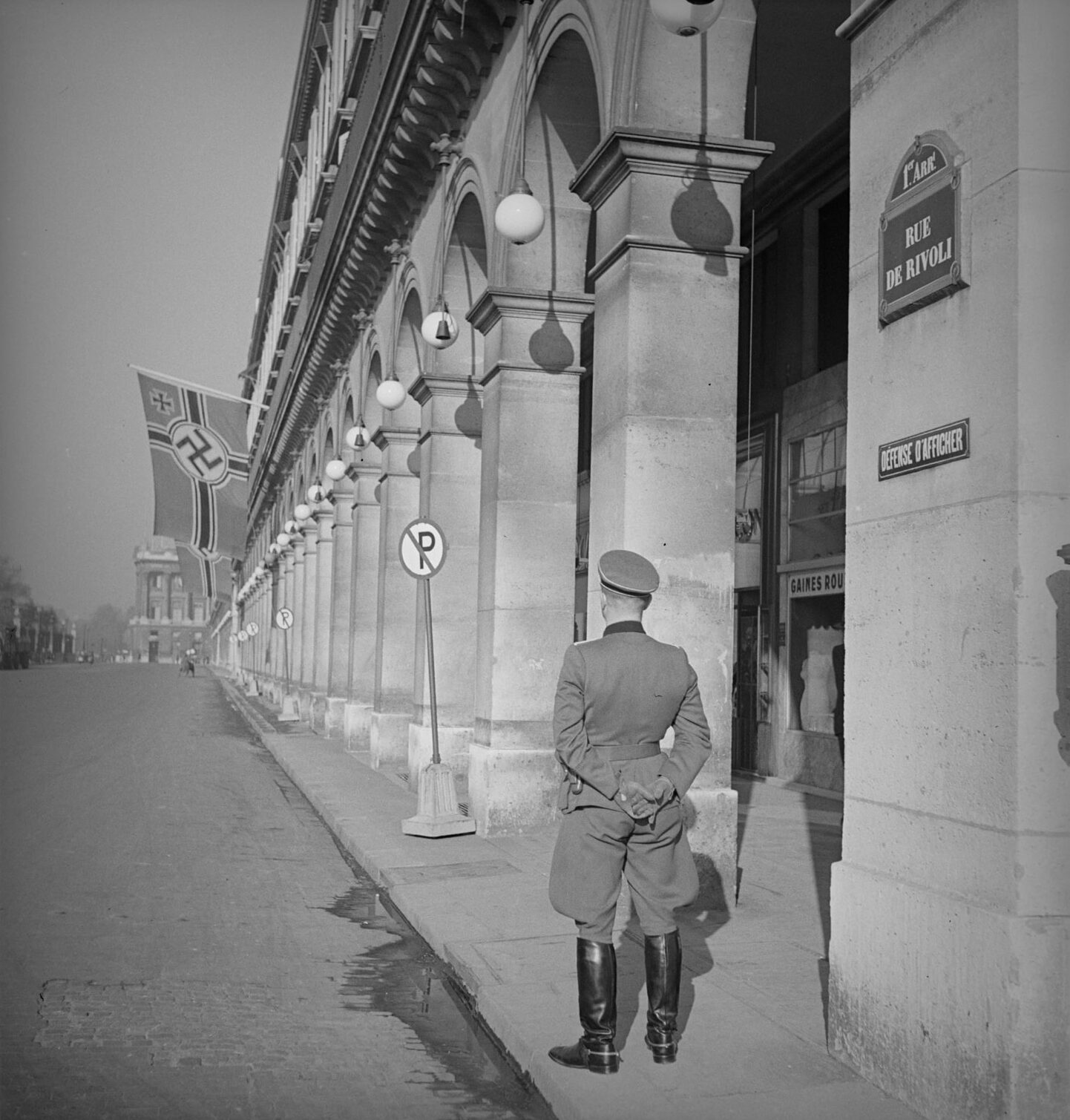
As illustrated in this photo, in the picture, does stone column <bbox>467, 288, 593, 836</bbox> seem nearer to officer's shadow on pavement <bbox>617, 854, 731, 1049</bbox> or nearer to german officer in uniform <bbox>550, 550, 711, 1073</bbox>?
officer's shadow on pavement <bbox>617, 854, 731, 1049</bbox>

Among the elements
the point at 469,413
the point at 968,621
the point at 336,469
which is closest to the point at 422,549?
the point at 469,413

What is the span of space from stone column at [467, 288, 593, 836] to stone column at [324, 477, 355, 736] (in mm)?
13004

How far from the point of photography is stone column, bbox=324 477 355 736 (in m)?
25.7

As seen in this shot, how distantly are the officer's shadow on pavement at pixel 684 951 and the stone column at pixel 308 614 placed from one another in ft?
78.1

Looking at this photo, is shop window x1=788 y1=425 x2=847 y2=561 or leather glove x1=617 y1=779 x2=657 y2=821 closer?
leather glove x1=617 y1=779 x2=657 y2=821

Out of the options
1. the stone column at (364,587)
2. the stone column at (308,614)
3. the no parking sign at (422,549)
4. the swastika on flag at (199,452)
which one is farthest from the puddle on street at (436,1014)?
the stone column at (308,614)

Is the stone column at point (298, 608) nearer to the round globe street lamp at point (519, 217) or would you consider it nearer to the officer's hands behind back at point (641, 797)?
the round globe street lamp at point (519, 217)

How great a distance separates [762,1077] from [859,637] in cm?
166

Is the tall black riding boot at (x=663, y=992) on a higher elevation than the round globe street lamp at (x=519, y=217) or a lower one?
lower

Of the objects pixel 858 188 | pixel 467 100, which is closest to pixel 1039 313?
pixel 858 188

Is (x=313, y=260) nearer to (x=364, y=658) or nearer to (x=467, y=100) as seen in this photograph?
(x=364, y=658)

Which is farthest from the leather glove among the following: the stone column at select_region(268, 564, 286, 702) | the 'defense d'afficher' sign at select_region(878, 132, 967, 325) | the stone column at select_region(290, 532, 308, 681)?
the stone column at select_region(268, 564, 286, 702)

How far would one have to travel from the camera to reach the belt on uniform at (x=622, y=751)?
516 centimetres

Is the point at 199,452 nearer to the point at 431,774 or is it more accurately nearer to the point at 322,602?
the point at 322,602
